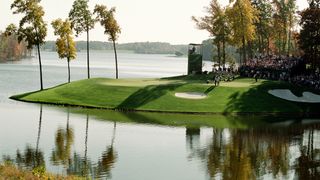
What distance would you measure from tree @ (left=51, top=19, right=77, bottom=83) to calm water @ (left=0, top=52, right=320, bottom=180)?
91.0ft

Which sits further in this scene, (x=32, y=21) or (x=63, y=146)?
(x=32, y=21)

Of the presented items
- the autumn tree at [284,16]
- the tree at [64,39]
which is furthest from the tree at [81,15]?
the autumn tree at [284,16]

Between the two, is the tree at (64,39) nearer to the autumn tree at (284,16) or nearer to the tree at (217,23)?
the tree at (217,23)

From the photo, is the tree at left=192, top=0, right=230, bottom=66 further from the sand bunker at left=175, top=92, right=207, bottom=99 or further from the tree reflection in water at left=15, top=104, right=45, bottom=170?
the tree reflection in water at left=15, top=104, right=45, bottom=170

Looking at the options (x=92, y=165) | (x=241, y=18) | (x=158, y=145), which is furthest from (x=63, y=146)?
(x=241, y=18)

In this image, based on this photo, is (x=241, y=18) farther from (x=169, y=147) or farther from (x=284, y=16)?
(x=169, y=147)

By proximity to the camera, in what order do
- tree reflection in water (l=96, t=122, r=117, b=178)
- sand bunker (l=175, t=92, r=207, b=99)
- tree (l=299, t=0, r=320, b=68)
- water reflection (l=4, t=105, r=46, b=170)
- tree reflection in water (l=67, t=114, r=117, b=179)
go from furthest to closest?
tree (l=299, t=0, r=320, b=68), sand bunker (l=175, t=92, r=207, b=99), water reflection (l=4, t=105, r=46, b=170), tree reflection in water (l=96, t=122, r=117, b=178), tree reflection in water (l=67, t=114, r=117, b=179)

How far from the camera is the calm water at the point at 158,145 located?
29312 millimetres

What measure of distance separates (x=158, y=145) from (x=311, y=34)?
44784 millimetres

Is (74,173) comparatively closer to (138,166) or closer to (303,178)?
(138,166)

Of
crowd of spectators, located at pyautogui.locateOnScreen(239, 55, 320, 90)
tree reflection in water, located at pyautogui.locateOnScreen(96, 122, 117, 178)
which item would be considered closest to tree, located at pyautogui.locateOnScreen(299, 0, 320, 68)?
crowd of spectators, located at pyautogui.locateOnScreen(239, 55, 320, 90)

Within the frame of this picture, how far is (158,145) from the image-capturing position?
122ft

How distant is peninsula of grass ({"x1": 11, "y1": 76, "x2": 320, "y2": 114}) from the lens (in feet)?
191

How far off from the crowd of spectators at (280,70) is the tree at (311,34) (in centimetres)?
179
